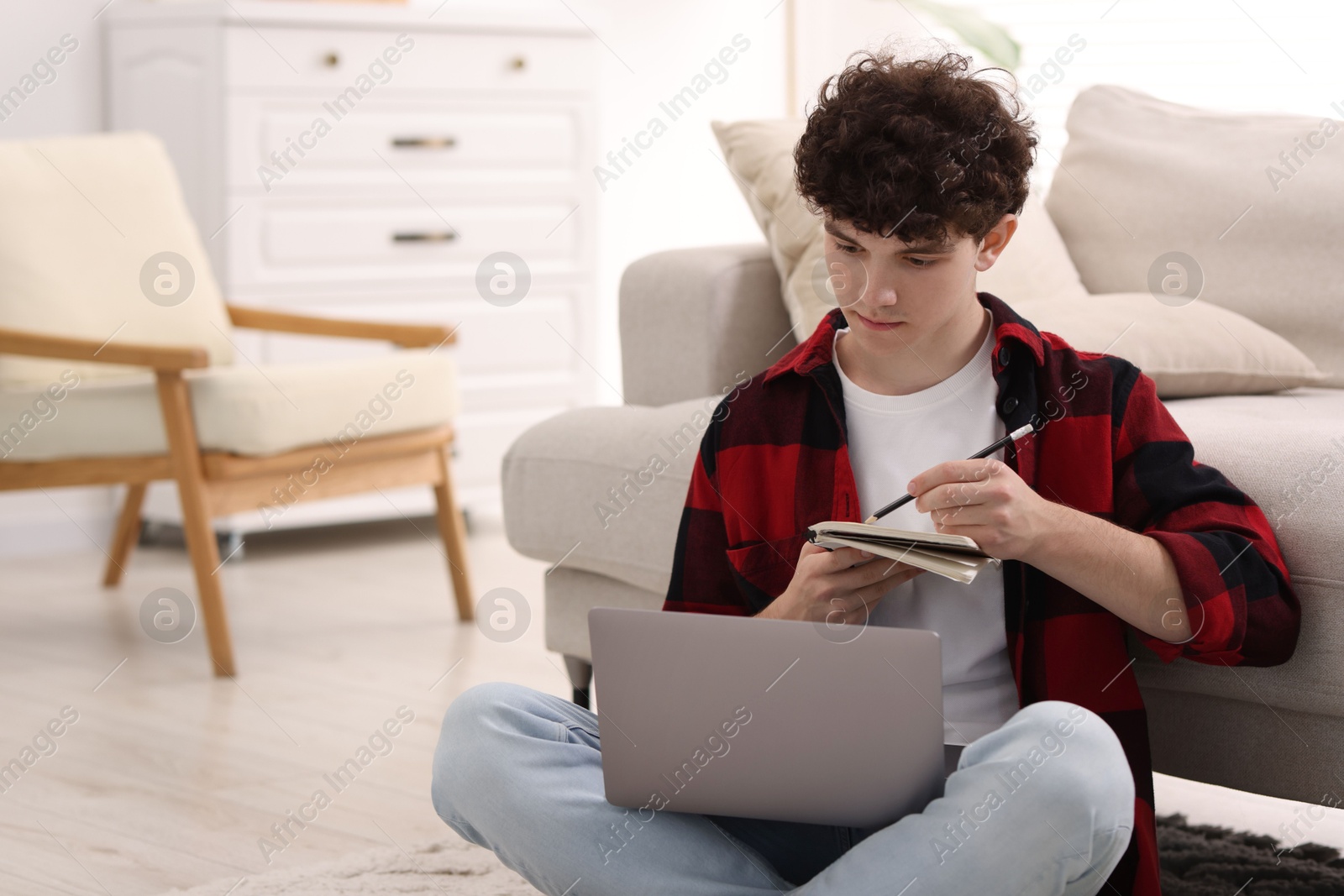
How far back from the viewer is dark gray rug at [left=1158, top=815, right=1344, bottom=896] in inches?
55.6

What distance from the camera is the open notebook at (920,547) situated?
37.1 inches


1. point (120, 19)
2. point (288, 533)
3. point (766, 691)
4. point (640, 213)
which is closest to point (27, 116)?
point (120, 19)

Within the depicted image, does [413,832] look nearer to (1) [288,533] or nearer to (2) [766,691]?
(2) [766,691]

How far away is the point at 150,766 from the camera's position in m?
1.88

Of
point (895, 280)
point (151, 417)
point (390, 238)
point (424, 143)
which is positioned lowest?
point (151, 417)

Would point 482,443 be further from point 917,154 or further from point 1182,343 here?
point 917,154

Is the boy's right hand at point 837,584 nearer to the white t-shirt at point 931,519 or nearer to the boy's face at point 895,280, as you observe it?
the white t-shirt at point 931,519

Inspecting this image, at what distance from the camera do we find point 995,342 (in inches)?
46.9

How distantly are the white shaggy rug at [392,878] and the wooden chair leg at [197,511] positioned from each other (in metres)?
0.85

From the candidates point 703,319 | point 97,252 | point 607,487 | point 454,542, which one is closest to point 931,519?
point 607,487

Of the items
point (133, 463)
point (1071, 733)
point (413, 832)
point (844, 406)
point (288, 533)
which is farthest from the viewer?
point (288, 533)

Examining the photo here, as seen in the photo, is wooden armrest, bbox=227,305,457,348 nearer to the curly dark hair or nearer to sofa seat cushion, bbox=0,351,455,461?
sofa seat cushion, bbox=0,351,455,461

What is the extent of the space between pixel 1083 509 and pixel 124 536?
90.0 inches

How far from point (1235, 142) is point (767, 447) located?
3.48 feet
